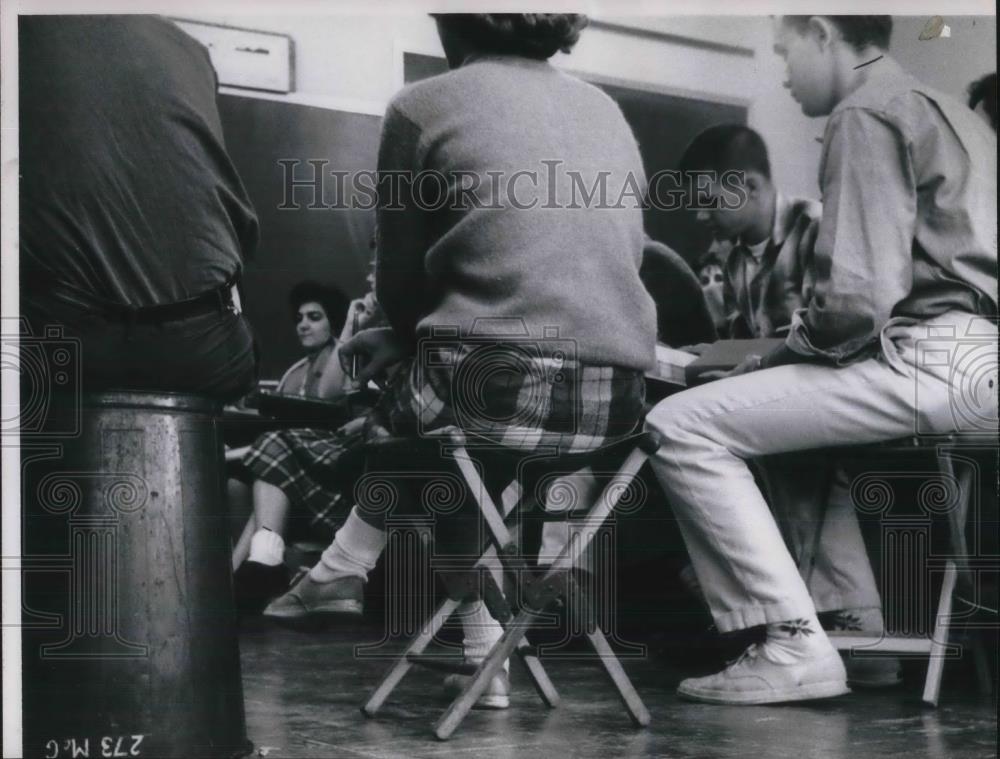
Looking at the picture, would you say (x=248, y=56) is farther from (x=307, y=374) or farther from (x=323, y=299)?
(x=307, y=374)

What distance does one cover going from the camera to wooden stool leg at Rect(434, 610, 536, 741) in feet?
9.89

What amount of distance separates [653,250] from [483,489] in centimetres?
81

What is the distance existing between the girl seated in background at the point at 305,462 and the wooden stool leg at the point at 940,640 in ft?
4.87

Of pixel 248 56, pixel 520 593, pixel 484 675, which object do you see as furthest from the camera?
pixel 248 56

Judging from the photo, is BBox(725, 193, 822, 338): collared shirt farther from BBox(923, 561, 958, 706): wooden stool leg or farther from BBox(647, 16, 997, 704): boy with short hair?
BBox(923, 561, 958, 706): wooden stool leg

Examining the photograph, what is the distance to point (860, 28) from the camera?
3.56 meters

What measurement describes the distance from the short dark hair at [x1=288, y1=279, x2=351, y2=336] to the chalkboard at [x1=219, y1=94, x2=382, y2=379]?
16 mm

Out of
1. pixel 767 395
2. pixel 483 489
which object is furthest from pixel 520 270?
pixel 767 395

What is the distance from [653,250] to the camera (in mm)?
3568

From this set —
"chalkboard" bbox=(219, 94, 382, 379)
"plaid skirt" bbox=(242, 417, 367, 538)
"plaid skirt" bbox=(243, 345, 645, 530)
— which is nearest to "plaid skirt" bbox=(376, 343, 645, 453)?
"plaid skirt" bbox=(243, 345, 645, 530)

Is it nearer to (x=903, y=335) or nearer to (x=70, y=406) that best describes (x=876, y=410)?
(x=903, y=335)

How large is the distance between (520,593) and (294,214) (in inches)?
41.7

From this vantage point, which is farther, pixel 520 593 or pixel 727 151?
pixel 727 151

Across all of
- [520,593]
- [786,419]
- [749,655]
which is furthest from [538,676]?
[786,419]
